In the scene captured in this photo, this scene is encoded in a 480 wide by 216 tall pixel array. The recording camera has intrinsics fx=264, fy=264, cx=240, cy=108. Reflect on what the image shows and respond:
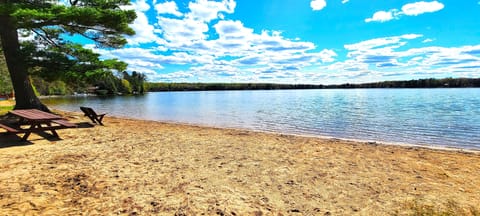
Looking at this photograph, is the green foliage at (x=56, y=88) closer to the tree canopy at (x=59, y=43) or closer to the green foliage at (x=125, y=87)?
the green foliage at (x=125, y=87)

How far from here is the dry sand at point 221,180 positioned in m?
3.62

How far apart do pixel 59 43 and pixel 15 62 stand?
2.03m

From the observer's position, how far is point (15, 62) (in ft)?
33.9

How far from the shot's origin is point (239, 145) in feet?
26.0

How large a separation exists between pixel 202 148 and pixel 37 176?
12.1 ft

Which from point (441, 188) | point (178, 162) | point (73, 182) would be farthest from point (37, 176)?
point (441, 188)

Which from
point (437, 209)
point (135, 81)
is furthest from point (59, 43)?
point (135, 81)

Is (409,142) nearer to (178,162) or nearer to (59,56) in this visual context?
(178,162)

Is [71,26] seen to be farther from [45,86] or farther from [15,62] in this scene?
[45,86]

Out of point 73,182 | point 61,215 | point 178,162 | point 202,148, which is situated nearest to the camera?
point 61,215

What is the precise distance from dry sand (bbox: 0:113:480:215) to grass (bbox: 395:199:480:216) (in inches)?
0.7

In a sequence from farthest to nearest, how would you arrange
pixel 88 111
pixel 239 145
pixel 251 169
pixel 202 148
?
pixel 88 111, pixel 239 145, pixel 202 148, pixel 251 169

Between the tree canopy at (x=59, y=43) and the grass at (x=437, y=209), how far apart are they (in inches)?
396

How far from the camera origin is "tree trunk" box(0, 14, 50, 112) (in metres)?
10.3
